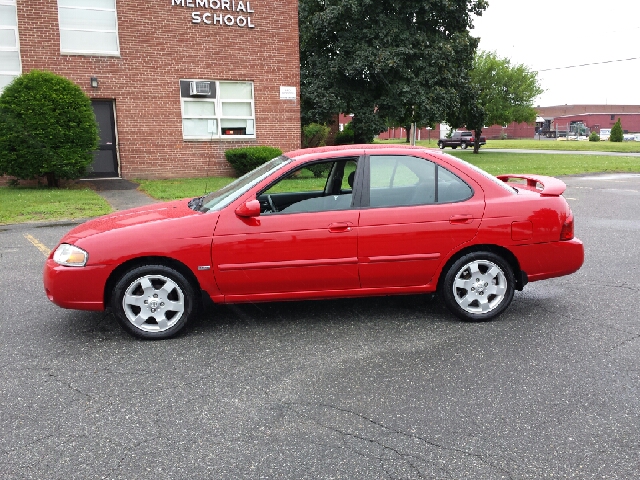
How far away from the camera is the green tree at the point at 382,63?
25172 millimetres

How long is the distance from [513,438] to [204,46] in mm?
17384

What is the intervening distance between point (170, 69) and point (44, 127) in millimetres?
4848

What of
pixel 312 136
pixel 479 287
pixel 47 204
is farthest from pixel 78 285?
pixel 312 136

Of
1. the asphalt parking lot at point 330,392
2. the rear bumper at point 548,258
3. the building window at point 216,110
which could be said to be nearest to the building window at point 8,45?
the building window at point 216,110

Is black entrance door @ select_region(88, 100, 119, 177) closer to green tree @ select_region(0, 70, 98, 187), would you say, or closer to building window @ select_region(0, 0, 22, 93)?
building window @ select_region(0, 0, 22, 93)

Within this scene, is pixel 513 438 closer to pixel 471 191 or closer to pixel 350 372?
pixel 350 372

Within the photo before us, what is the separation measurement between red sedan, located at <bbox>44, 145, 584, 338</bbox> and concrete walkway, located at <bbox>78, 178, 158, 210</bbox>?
827cm

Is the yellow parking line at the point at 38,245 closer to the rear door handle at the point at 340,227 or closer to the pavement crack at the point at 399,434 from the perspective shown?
the rear door handle at the point at 340,227

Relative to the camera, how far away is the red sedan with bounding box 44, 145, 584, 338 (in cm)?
466

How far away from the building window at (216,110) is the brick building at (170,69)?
0.03 meters

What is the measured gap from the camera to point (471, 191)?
5.09 meters

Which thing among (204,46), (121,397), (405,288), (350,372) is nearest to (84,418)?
(121,397)

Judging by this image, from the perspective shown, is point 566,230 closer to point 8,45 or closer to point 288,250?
point 288,250

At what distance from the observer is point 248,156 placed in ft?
59.2
